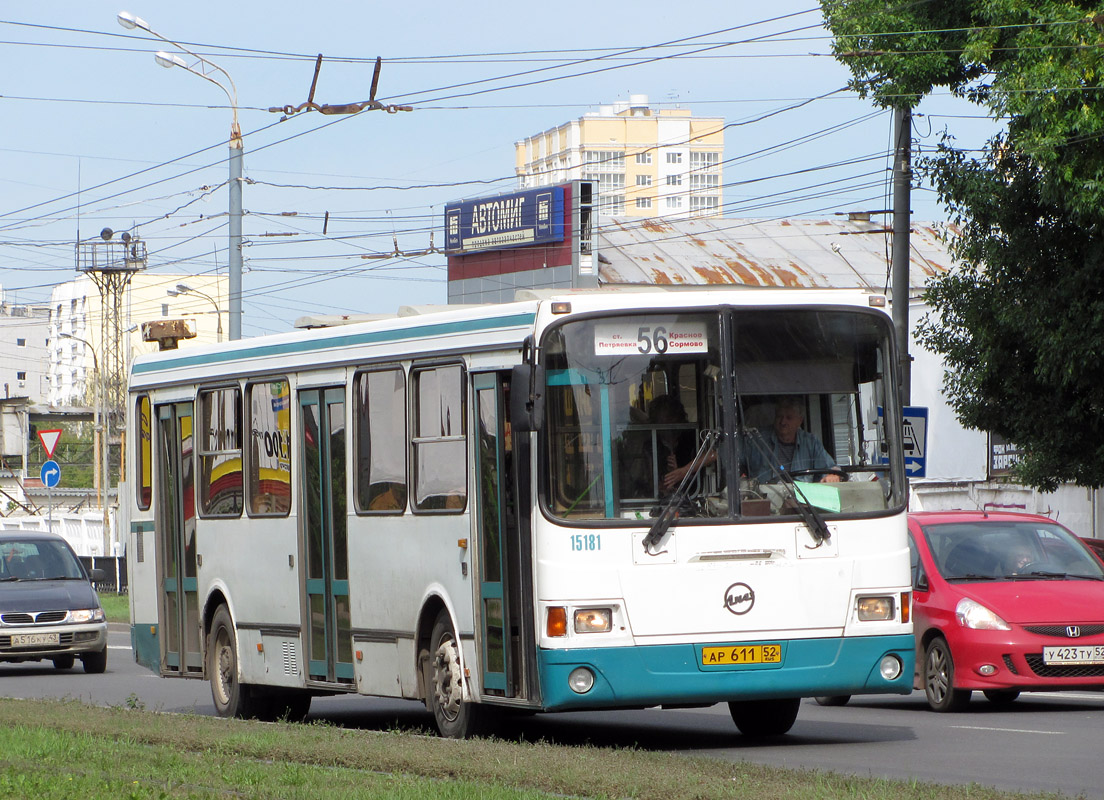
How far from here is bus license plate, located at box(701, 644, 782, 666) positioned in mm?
10984

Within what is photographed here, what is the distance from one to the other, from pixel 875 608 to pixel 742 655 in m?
0.88

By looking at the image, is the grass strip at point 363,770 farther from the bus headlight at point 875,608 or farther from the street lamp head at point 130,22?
the street lamp head at point 130,22

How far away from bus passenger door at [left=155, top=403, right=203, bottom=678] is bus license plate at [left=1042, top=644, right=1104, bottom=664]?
666 centimetres

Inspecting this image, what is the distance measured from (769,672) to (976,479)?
30.8 meters

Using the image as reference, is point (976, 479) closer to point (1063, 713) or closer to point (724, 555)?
point (1063, 713)

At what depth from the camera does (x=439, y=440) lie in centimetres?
1216

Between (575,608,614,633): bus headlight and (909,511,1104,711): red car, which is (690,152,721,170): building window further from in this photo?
(575,608,614,633): bus headlight

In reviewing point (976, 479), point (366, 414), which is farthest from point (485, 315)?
point (976, 479)

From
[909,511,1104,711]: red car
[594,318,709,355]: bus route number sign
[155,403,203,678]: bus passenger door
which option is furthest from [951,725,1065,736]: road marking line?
[155,403,203,678]: bus passenger door

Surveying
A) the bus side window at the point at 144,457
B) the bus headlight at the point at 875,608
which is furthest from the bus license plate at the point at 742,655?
the bus side window at the point at 144,457

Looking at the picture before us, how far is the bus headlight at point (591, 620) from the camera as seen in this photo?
10828 mm

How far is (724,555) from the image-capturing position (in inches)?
432

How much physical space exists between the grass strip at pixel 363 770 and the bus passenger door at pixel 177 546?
3236mm

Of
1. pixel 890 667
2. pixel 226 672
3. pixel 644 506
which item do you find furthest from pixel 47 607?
pixel 890 667
